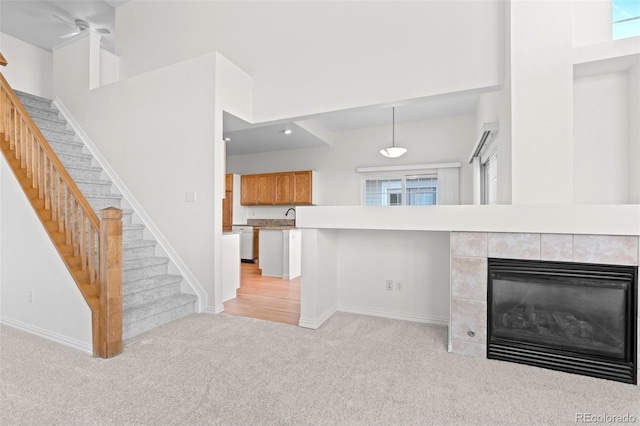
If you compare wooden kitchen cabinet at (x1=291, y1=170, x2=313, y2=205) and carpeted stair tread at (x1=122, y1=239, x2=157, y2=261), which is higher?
wooden kitchen cabinet at (x1=291, y1=170, x2=313, y2=205)

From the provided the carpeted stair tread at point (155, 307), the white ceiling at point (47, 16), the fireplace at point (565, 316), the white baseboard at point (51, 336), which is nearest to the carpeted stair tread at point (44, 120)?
the white ceiling at point (47, 16)

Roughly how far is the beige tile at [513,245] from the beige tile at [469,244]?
0.15 ft

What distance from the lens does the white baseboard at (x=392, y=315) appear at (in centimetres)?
322

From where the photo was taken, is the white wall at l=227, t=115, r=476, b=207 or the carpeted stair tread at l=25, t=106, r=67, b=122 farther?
the white wall at l=227, t=115, r=476, b=207

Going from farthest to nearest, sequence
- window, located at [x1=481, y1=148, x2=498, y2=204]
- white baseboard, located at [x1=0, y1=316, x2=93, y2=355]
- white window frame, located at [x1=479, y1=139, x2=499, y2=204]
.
A: white window frame, located at [x1=479, y1=139, x2=499, y2=204] → window, located at [x1=481, y1=148, x2=498, y2=204] → white baseboard, located at [x1=0, y1=316, x2=93, y2=355]

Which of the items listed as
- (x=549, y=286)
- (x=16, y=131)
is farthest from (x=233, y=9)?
(x=549, y=286)

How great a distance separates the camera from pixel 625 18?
9.02 feet

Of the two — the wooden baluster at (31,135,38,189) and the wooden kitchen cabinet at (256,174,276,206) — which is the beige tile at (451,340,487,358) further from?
the wooden kitchen cabinet at (256,174,276,206)

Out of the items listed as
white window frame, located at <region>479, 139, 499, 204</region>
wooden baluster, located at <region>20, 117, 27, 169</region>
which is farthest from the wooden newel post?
white window frame, located at <region>479, 139, 499, 204</region>

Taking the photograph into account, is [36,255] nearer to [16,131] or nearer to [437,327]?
[16,131]

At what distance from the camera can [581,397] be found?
6.42 feet

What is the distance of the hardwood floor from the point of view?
3.54m

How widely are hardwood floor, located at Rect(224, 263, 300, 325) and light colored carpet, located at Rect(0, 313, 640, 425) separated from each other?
2.19 feet

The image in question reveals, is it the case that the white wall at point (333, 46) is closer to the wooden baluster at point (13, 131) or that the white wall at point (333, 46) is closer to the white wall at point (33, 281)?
the wooden baluster at point (13, 131)
